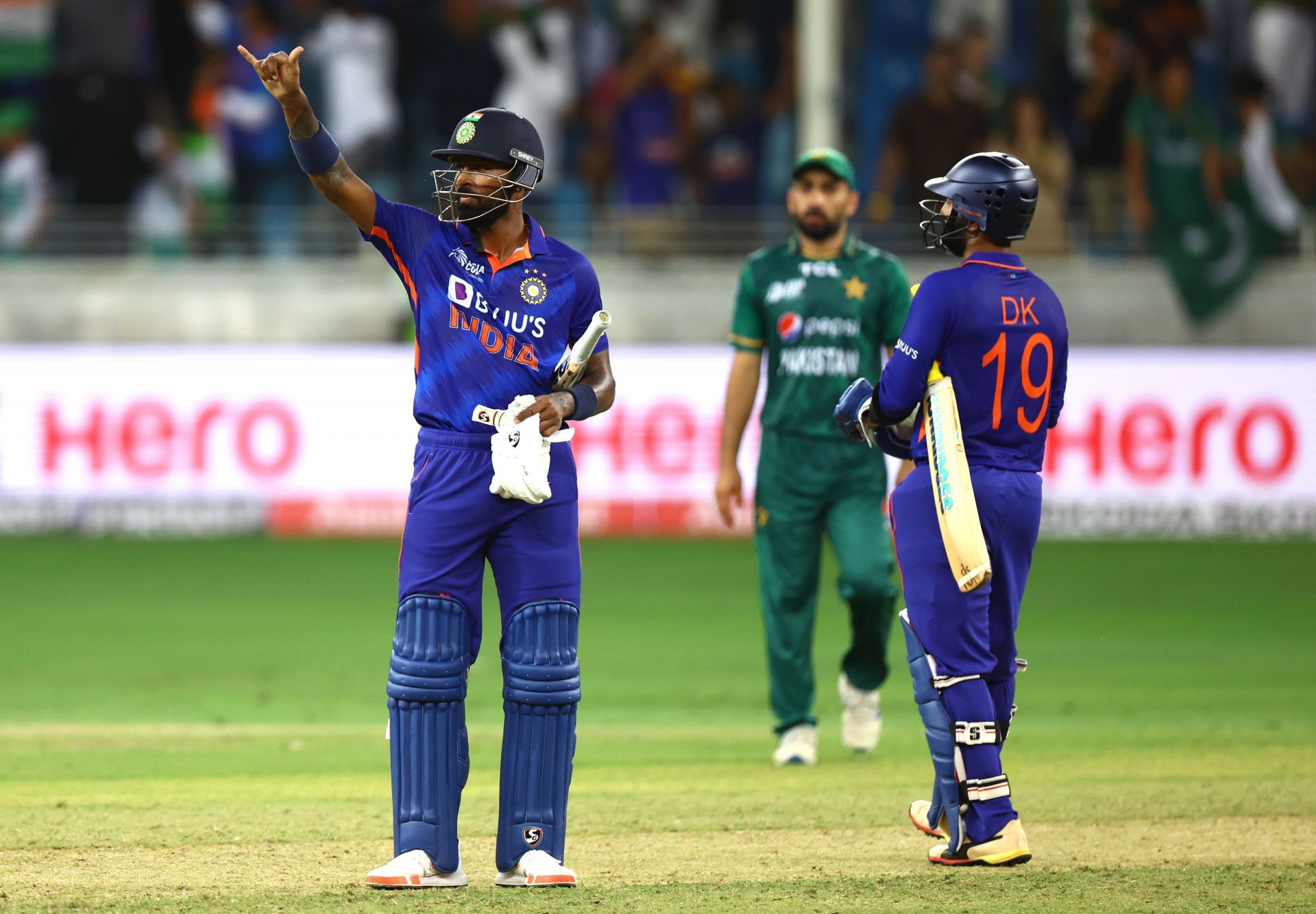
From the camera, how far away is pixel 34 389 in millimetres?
18406

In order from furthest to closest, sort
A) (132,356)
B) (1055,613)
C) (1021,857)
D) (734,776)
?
1. (132,356)
2. (1055,613)
3. (734,776)
4. (1021,857)

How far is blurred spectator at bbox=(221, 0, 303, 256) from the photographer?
→ 20625 millimetres

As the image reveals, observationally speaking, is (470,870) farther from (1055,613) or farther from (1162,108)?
(1162,108)

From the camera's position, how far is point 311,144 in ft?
20.2

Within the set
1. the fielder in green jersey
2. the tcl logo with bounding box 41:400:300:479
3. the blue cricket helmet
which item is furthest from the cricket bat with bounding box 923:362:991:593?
the tcl logo with bounding box 41:400:300:479

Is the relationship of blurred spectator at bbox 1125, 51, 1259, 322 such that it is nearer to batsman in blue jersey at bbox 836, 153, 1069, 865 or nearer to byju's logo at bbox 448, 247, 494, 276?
batsman in blue jersey at bbox 836, 153, 1069, 865

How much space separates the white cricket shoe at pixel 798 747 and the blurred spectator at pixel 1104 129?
12.9 metres

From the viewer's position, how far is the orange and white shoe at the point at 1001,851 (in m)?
6.56

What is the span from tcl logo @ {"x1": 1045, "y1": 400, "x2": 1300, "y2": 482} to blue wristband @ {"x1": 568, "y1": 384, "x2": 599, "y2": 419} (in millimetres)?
12477

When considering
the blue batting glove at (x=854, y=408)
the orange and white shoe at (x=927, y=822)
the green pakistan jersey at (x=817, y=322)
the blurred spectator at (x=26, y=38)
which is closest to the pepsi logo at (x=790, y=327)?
the green pakistan jersey at (x=817, y=322)

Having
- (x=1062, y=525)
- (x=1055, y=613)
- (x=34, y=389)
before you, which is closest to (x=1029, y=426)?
(x=1055, y=613)

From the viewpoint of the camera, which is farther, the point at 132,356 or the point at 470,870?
the point at 132,356

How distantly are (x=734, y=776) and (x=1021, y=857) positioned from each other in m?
2.40

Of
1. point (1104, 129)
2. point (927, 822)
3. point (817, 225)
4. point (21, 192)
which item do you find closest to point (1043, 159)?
point (1104, 129)
